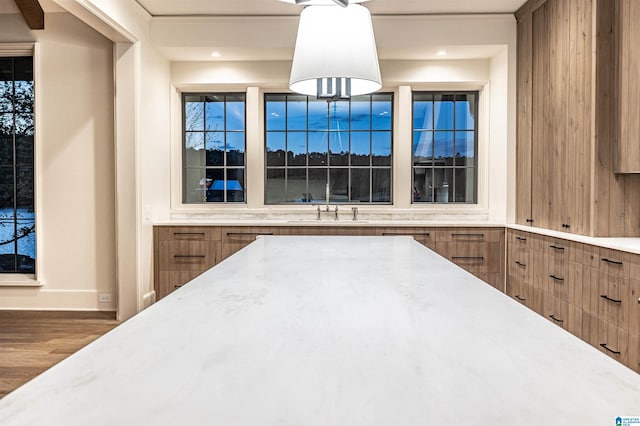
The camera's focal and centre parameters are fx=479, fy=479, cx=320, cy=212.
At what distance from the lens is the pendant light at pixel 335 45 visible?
1766 millimetres

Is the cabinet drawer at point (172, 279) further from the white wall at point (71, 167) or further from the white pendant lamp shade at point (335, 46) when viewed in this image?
the white pendant lamp shade at point (335, 46)

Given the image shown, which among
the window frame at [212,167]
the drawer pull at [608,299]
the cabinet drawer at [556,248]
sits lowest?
the drawer pull at [608,299]

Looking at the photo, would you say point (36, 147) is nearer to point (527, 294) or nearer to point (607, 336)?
point (527, 294)

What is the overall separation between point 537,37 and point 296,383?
173 inches

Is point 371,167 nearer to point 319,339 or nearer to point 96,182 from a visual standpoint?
point 96,182

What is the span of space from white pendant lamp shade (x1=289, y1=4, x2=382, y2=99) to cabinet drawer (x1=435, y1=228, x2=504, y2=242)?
305cm

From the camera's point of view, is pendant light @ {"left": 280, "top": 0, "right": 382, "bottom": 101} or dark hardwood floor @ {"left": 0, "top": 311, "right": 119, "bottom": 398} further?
dark hardwood floor @ {"left": 0, "top": 311, "right": 119, "bottom": 398}

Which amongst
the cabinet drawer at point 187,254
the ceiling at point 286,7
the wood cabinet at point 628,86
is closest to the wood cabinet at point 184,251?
the cabinet drawer at point 187,254

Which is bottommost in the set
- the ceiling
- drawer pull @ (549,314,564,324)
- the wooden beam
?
drawer pull @ (549,314,564,324)

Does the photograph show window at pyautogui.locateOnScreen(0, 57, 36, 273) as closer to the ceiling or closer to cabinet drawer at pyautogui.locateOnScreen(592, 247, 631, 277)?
the ceiling

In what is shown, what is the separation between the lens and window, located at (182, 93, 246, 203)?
5.49 metres

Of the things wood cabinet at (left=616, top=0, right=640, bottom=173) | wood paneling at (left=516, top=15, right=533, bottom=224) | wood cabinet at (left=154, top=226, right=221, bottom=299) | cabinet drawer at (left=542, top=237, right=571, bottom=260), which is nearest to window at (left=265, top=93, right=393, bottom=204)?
wood cabinet at (left=154, top=226, right=221, bottom=299)

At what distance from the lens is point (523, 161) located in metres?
4.50

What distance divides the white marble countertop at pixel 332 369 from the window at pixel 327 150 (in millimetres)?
4171
